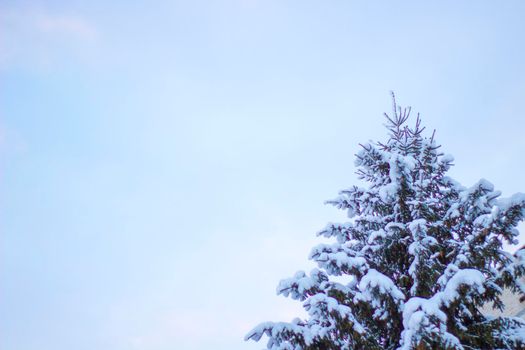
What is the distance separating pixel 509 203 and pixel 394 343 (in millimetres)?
3875

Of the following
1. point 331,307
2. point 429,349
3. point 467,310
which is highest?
point 331,307

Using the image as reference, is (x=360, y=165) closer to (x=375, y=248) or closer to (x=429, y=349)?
(x=375, y=248)

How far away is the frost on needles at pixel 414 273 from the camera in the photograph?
686 cm

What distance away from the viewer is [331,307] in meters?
7.03

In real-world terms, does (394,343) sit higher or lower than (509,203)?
lower

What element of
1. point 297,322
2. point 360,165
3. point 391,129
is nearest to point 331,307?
point 297,322

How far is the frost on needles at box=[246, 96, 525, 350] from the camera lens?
Result: 686cm

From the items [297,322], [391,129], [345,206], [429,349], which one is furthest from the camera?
[391,129]

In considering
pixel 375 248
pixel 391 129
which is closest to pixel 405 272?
pixel 375 248

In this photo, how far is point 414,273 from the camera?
7.98 m

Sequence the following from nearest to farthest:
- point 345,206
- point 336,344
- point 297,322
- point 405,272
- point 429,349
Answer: point 429,349 < point 336,344 < point 297,322 < point 405,272 < point 345,206

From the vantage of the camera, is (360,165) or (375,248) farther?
(360,165)

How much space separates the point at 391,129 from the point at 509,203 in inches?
180

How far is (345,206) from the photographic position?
10.1m
